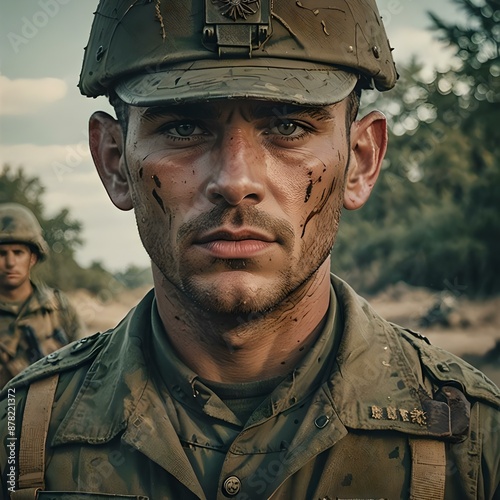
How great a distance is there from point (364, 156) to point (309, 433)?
1072 millimetres

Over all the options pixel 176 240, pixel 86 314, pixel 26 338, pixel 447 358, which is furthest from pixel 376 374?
pixel 86 314

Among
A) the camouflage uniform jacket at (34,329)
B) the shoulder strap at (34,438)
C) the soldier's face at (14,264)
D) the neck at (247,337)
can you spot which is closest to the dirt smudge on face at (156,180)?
the neck at (247,337)

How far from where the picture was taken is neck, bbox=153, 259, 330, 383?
3.05 metres

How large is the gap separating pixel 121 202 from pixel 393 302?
47.2 ft

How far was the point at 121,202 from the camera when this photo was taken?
10.6ft

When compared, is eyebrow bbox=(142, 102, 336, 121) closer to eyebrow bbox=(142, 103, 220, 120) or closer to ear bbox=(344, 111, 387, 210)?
eyebrow bbox=(142, 103, 220, 120)

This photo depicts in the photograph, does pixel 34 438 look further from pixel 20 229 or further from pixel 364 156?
pixel 20 229

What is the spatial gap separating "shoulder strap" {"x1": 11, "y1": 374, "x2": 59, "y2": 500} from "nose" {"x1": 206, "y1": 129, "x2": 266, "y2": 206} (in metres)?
1.02

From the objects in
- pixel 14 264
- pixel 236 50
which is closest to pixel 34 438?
pixel 236 50

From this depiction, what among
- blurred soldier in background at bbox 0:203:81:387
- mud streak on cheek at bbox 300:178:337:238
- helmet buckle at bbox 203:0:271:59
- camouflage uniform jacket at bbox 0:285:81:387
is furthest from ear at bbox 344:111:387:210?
blurred soldier in background at bbox 0:203:81:387

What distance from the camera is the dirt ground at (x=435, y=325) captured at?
47.1ft

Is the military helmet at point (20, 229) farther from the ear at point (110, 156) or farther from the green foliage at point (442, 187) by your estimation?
the green foliage at point (442, 187)

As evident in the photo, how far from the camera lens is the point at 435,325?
15672mm

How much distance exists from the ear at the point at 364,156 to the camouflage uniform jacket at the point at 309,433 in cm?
45
